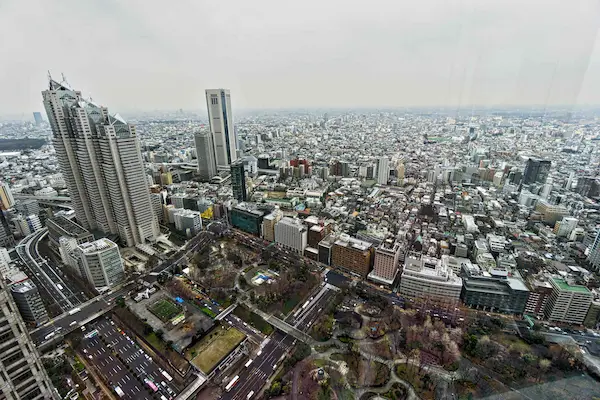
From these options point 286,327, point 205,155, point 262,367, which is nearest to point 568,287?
point 286,327

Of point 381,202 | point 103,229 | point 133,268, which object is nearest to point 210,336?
point 133,268

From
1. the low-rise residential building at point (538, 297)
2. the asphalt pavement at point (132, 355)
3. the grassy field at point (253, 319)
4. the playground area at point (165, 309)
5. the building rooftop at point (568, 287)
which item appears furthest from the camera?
the low-rise residential building at point (538, 297)

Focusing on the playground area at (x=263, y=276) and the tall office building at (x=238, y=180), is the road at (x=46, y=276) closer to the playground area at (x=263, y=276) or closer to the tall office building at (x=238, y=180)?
the playground area at (x=263, y=276)

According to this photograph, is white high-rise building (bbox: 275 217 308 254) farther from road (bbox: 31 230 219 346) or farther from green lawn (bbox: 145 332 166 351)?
green lawn (bbox: 145 332 166 351)

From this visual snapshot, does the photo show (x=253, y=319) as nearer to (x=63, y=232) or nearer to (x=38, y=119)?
(x=63, y=232)

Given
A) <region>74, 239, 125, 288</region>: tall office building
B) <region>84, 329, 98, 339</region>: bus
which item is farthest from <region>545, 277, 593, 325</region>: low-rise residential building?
<region>74, 239, 125, 288</region>: tall office building

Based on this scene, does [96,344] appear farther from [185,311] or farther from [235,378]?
[235,378]

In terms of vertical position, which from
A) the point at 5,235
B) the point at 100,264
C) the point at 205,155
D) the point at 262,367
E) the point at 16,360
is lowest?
the point at 262,367

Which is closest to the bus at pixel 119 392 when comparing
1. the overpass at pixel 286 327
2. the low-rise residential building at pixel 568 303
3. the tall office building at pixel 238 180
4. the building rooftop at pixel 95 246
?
the overpass at pixel 286 327
